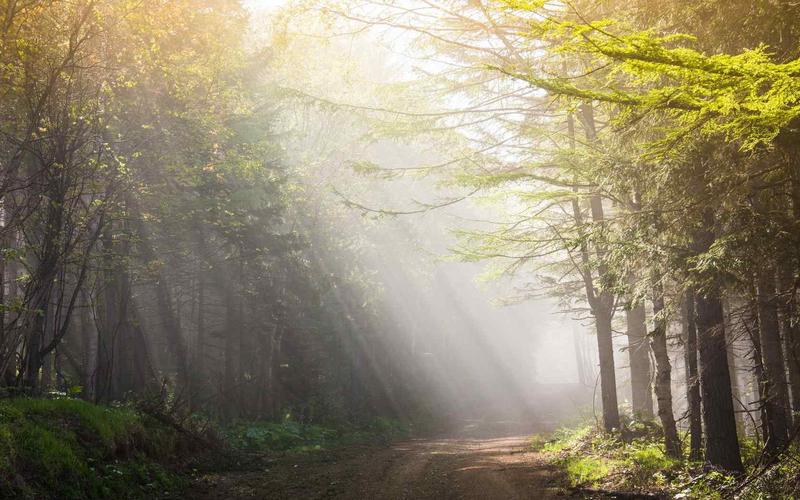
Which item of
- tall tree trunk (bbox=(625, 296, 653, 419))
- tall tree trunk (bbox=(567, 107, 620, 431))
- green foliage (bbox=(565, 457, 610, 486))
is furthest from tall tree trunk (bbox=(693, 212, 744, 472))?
tall tree trunk (bbox=(625, 296, 653, 419))

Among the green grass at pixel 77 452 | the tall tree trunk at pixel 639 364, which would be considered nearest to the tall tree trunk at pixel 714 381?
the tall tree trunk at pixel 639 364

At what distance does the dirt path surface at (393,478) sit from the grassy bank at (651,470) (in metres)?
0.65

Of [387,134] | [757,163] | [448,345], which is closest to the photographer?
[757,163]

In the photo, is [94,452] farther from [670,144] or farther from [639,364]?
[639,364]

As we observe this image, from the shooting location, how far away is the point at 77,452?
7988 millimetres

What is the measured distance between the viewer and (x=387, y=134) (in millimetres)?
10984

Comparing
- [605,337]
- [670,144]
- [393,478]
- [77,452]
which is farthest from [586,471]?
[77,452]

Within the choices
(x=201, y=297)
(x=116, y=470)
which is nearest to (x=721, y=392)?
(x=116, y=470)

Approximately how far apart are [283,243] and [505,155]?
10.1 metres

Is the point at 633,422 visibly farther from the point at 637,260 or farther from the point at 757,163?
the point at 757,163

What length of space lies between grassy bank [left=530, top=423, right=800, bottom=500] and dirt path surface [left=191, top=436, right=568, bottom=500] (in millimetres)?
649

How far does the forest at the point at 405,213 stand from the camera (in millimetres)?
6832

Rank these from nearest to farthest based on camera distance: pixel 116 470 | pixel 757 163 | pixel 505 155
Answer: pixel 757 163 → pixel 116 470 → pixel 505 155

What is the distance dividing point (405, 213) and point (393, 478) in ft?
17.9
